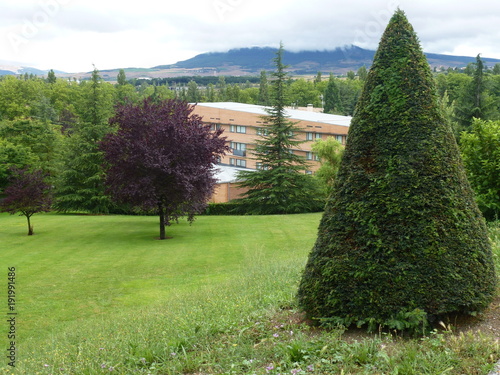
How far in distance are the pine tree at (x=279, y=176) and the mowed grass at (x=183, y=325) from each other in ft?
65.5

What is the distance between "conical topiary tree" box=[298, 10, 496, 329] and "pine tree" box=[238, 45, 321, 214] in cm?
3429

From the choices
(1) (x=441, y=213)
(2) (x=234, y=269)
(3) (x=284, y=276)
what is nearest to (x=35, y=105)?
(2) (x=234, y=269)

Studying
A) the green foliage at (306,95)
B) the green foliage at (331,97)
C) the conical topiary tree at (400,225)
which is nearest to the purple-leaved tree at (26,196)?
the conical topiary tree at (400,225)

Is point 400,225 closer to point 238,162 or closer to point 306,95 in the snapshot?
point 238,162

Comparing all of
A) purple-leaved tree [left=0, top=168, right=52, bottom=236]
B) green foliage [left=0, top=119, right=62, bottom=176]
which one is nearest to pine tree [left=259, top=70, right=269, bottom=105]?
green foliage [left=0, top=119, right=62, bottom=176]

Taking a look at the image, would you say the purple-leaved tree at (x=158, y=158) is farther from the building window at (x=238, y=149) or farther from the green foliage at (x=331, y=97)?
the green foliage at (x=331, y=97)

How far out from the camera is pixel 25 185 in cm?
2484

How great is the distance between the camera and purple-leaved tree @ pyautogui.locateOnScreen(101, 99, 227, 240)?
21.7 m

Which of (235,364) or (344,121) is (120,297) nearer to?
(235,364)

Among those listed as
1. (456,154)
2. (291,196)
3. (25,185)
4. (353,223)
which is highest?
(456,154)

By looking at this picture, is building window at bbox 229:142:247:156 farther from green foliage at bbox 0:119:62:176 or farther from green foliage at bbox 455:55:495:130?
green foliage at bbox 455:55:495:130

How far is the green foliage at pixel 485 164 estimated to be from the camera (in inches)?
490

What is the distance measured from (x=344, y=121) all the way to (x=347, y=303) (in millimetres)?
50692

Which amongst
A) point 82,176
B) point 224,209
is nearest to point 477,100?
point 224,209
